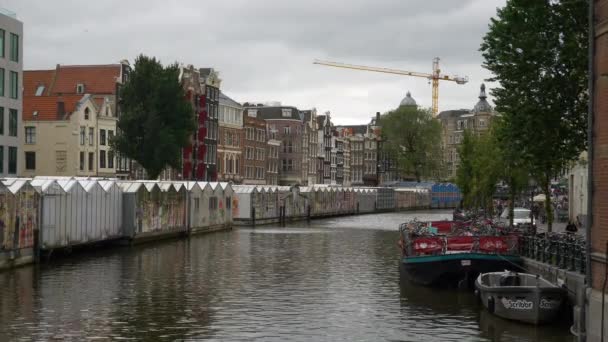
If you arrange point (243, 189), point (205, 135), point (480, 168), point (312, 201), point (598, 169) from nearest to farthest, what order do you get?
1. point (598, 169)
2. point (480, 168)
3. point (243, 189)
4. point (312, 201)
5. point (205, 135)

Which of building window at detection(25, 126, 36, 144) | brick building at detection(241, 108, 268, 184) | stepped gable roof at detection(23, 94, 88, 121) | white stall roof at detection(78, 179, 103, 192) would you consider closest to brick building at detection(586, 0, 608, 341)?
white stall roof at detection(78, 179, 103, 192)

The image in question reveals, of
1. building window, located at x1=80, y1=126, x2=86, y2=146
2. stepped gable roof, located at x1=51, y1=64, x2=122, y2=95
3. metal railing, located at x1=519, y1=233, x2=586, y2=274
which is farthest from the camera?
stepped gable roof, located at x1=51, y1=64, x2=122, y2=95

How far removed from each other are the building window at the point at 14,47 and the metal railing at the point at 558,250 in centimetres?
5407

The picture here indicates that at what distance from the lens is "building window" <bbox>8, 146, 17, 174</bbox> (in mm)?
75794

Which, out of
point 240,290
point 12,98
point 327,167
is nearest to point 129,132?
point 12,98

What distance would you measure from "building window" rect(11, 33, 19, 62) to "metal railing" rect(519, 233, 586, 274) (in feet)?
177

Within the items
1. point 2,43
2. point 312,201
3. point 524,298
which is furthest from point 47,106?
point 524,298

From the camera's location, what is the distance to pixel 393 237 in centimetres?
6838

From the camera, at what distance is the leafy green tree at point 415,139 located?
15938cm

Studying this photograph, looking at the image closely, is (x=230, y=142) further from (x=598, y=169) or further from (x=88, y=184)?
(x=598, y=169)

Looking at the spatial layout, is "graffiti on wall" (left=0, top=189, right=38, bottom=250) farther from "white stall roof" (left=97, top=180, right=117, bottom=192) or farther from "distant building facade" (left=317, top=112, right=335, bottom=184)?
"distant building facade" (left=317, top=112, right=335, bottom=184)

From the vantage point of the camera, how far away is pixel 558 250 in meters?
28.4

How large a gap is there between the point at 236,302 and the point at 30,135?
6551 cm

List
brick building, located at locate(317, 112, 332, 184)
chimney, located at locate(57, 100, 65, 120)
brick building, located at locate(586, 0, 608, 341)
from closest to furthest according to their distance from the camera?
1. brick building, located at locate(586, 0, 608, 341)
2. chimney, located at locate(57, 100, 65, 120)
3. brick building, located at locate(317, 112, 332, 184)
